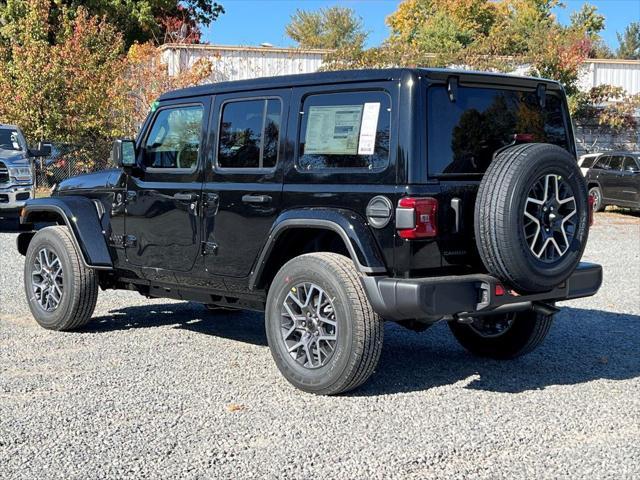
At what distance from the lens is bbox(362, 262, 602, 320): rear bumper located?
499 cm

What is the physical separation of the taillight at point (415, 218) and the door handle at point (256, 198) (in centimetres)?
110

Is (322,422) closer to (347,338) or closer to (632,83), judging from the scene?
(347,338)

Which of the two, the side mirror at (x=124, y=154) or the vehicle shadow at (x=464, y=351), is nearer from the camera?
the vehicle shadow at (x=464, y=351)

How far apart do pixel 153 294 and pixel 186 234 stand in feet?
2.79

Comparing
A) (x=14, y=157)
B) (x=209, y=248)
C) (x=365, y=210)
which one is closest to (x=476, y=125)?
(x=365, y=210)

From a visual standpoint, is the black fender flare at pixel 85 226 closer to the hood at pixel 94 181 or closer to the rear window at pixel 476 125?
the hood at pixel 94 181

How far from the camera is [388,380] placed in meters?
5.89

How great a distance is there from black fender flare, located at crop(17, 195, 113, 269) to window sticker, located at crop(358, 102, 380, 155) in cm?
273

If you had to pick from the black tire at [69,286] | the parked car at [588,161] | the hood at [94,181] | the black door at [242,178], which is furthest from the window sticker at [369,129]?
the parked car at [588,161]

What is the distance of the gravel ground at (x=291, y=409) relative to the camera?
4254mm

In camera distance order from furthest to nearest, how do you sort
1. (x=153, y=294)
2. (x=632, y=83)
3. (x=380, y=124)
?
(x=632, y=83) < (x=153, y=294) < (x=380, y=124)

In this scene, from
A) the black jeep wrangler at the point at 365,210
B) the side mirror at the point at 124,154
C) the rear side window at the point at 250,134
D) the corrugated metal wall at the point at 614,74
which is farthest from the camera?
the corrugated metal wall at the point at 614,74

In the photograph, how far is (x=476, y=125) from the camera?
18.1 ft

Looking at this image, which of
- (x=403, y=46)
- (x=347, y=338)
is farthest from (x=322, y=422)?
(x=403, y=46)
